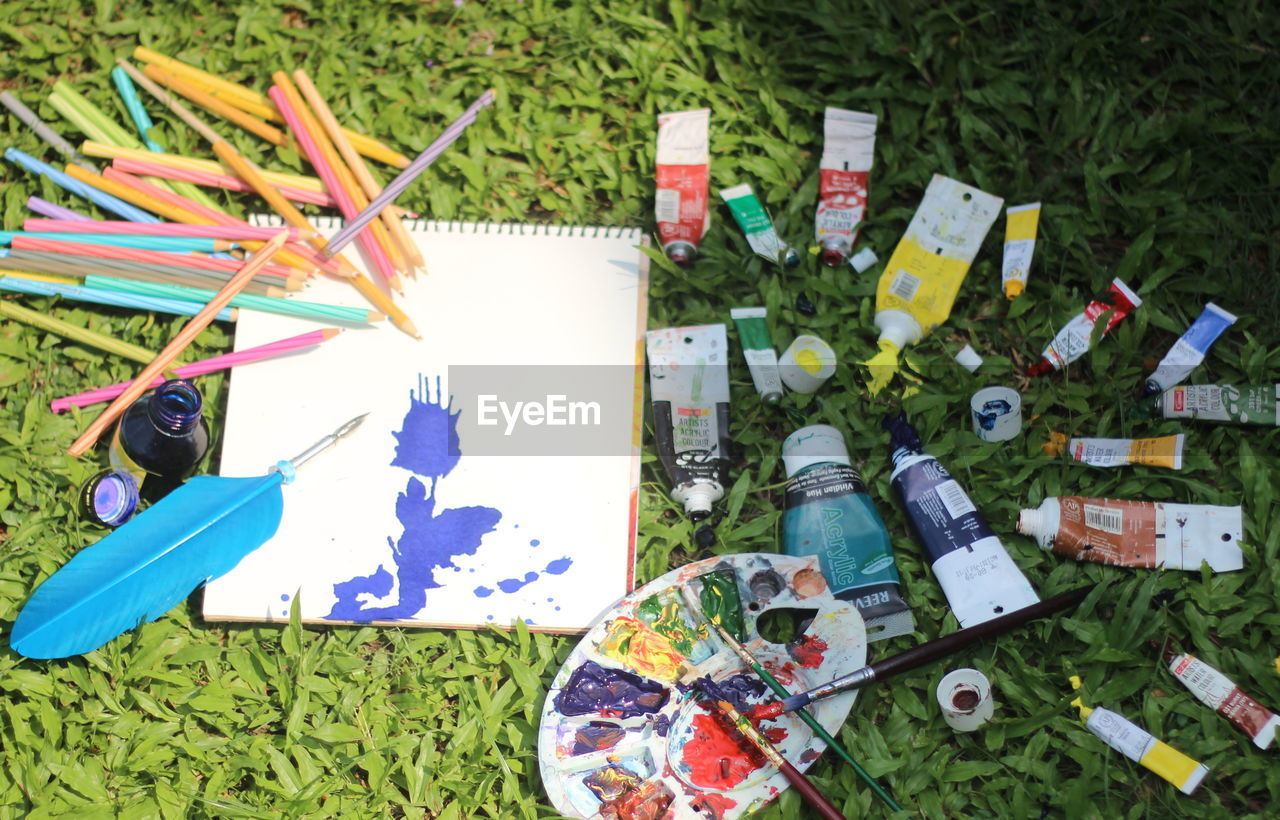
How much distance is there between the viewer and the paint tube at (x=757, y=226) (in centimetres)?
250

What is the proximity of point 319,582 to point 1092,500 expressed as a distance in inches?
66.9

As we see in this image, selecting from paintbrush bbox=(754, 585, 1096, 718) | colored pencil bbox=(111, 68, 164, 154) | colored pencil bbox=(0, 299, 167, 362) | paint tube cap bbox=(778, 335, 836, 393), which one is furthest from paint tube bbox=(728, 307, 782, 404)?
colored pencil bbox=(111, 68, 164, 154)

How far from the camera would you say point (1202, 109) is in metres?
2.54

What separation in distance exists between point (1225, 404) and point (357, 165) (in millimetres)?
2103

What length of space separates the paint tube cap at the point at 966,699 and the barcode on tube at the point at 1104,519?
1.37ft

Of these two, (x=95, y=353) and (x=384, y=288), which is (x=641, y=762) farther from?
(x=95, y=353)

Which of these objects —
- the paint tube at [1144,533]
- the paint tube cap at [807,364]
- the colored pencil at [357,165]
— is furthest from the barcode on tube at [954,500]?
the colored pencil at [357,165]

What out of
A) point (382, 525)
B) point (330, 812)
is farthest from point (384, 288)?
point (330, 812)

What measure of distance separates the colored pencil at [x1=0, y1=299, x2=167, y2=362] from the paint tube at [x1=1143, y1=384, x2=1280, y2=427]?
2.35 meters

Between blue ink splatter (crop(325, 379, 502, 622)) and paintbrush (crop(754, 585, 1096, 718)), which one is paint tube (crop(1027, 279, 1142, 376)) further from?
blue ink splatter (crop(325, 379, 502, 622))

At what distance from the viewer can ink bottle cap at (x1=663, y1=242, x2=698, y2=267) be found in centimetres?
248

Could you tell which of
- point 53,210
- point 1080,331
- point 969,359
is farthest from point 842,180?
point 53,210

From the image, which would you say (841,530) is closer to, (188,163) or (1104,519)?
(1104,519)

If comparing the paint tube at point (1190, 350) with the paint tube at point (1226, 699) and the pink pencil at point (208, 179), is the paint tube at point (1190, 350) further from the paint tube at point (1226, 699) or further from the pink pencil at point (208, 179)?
the pink pencil at point (208, 179)
